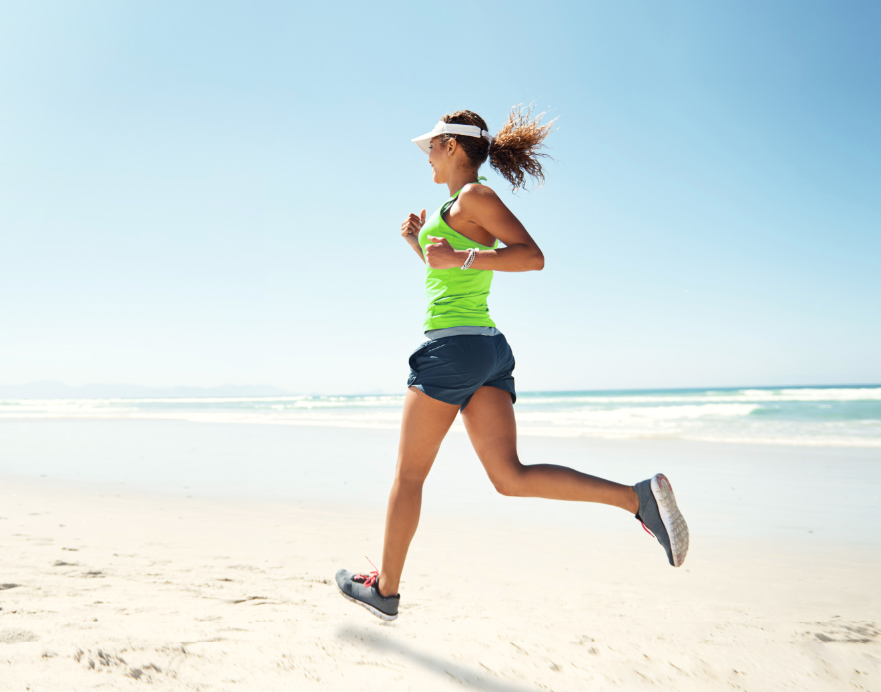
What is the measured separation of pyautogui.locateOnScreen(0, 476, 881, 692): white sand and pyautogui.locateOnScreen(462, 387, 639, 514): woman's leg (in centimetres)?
55

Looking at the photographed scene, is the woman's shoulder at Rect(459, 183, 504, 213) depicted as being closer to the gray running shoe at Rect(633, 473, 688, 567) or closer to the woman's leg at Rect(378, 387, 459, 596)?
the woman's leg at Rect(378, 387, 459, 596)

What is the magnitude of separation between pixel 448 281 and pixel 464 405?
0.49m

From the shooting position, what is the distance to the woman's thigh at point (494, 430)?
2238 mm

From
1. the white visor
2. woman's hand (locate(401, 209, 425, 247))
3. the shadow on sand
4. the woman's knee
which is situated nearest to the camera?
the shadow on sand

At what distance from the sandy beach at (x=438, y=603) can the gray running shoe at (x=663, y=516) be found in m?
0.36

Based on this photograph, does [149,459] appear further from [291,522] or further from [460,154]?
[460,154]

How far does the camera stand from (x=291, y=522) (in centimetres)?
450

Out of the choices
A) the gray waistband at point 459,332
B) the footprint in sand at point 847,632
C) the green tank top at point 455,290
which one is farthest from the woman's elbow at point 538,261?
the footprint in sand at point 847,632

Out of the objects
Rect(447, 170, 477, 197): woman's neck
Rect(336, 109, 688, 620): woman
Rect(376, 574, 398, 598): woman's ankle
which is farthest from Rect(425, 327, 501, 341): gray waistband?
Rect(376, 574, 398, 598): woman's ankle

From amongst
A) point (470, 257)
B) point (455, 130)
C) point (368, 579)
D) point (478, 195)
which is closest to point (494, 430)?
point (470, 257)

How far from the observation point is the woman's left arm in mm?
2123

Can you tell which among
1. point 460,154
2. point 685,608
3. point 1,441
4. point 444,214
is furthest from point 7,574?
point 1,441

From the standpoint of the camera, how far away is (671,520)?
7.38 feet

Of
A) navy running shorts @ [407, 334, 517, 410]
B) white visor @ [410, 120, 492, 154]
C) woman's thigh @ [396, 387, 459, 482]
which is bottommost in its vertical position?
woman's thigh @ [396, 387, 459, 482]
